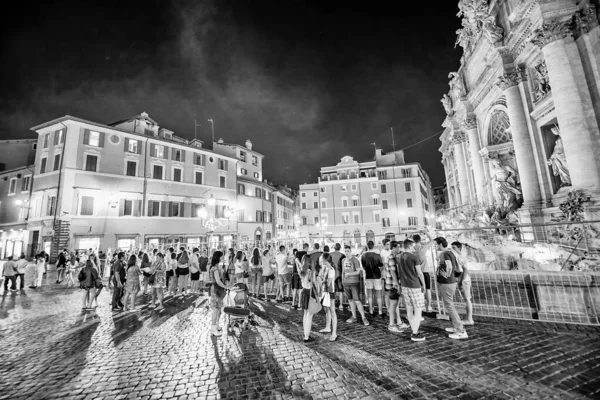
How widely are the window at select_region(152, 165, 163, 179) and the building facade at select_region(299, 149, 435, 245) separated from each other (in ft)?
89.9

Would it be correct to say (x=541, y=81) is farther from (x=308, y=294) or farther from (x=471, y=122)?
(x=308, y=294)

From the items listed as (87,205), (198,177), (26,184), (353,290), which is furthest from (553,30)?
(26,184)

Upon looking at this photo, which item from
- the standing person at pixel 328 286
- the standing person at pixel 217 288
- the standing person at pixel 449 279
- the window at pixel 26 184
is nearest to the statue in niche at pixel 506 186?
the standing person at pixel 449 279

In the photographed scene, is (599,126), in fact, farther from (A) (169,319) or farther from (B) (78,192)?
(B) (78,192)

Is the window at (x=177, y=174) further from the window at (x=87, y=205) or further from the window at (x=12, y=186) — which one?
the window at (x=12, y=186)

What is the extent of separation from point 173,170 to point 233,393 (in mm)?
30932

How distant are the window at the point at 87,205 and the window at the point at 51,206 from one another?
84.7 inches

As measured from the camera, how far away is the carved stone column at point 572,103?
411 inches

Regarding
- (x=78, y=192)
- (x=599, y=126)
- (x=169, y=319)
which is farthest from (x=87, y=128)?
(x=599, y=126)

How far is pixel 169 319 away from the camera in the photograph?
7871mm

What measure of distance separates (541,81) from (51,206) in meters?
37.1

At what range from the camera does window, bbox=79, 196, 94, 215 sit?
24219mm

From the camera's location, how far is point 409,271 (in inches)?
230

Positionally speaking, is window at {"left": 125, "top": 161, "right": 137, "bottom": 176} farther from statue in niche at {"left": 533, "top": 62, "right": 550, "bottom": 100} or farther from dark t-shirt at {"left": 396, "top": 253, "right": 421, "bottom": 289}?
statue in niche at {"left": 533, "top": 62, "right": 550, "bottom": 100}
